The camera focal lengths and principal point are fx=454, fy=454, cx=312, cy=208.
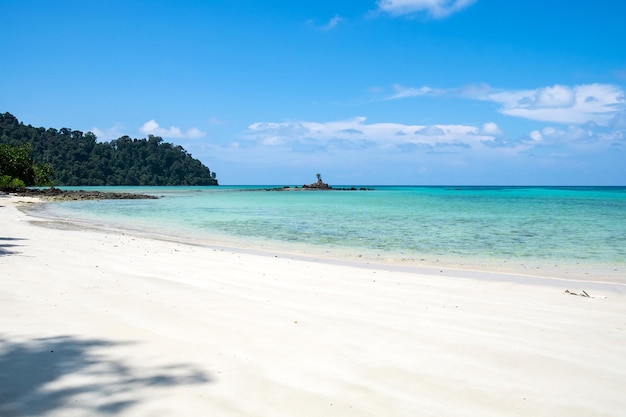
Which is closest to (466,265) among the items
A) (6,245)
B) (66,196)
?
(6,245)

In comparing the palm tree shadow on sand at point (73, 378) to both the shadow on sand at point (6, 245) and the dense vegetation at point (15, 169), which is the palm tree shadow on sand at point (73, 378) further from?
the dense vegetation at point (15, 169)

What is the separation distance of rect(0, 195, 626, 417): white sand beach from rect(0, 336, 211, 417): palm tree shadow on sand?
17mm

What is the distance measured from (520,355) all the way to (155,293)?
547 centimetres

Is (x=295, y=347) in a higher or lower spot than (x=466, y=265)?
higher

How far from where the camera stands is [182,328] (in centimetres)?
558

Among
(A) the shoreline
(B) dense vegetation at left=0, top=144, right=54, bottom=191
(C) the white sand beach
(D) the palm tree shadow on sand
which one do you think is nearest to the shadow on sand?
(C) the white sand beach

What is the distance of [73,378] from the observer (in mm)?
3998

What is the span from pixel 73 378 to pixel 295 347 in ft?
7.18

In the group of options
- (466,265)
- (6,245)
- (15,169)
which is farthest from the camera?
(15,169)

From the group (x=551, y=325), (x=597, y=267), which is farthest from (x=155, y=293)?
(x=597, y=267)

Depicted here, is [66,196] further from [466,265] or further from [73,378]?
[73,378]

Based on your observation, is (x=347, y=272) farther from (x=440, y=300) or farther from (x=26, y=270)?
(x=26, y=270)

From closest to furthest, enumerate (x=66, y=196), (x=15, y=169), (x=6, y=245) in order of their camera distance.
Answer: (x=6, y=245), (x=66, y=196), (x=15, y=169)

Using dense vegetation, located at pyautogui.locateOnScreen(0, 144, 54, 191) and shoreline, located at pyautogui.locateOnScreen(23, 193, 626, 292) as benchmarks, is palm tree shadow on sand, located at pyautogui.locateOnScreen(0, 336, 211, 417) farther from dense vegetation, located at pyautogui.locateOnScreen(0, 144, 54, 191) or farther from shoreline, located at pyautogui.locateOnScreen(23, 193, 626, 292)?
dense vegetation, located at pyautogui.locateOnScreen(0, 144, 54, 191)
